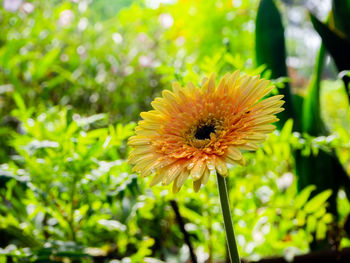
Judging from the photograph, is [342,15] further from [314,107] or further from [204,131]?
[204,131]

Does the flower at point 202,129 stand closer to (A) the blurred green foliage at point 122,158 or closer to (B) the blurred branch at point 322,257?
(A) the blurred green foliage at point 122,158

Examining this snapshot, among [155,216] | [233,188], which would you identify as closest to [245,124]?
[233,188]

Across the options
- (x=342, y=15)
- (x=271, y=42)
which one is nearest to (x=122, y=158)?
(x=271, y=42)

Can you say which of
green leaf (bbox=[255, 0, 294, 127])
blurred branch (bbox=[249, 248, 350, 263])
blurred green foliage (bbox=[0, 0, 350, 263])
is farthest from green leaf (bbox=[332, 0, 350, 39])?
blurred branch (bbox=[249, 248, 350, 263])

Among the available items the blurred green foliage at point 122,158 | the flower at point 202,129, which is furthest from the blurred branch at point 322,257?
the flower at point 202,129

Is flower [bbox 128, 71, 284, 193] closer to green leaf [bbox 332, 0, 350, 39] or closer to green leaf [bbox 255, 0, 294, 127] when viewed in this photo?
green leaf [bbox 255, 0, 294, 127]

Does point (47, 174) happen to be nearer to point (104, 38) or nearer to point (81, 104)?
point (81, 104)
